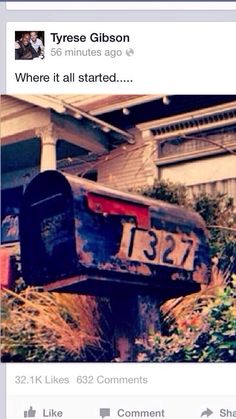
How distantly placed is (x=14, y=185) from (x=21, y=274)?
262 mm

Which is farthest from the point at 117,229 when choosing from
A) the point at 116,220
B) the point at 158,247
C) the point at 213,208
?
the point at 213,208

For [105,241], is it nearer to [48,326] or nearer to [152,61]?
[48,326]

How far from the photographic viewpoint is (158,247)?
1.95 m

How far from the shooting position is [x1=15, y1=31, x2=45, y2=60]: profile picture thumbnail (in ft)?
6.15

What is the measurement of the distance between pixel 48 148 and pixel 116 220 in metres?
0.30

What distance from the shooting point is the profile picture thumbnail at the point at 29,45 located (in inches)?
73.7
